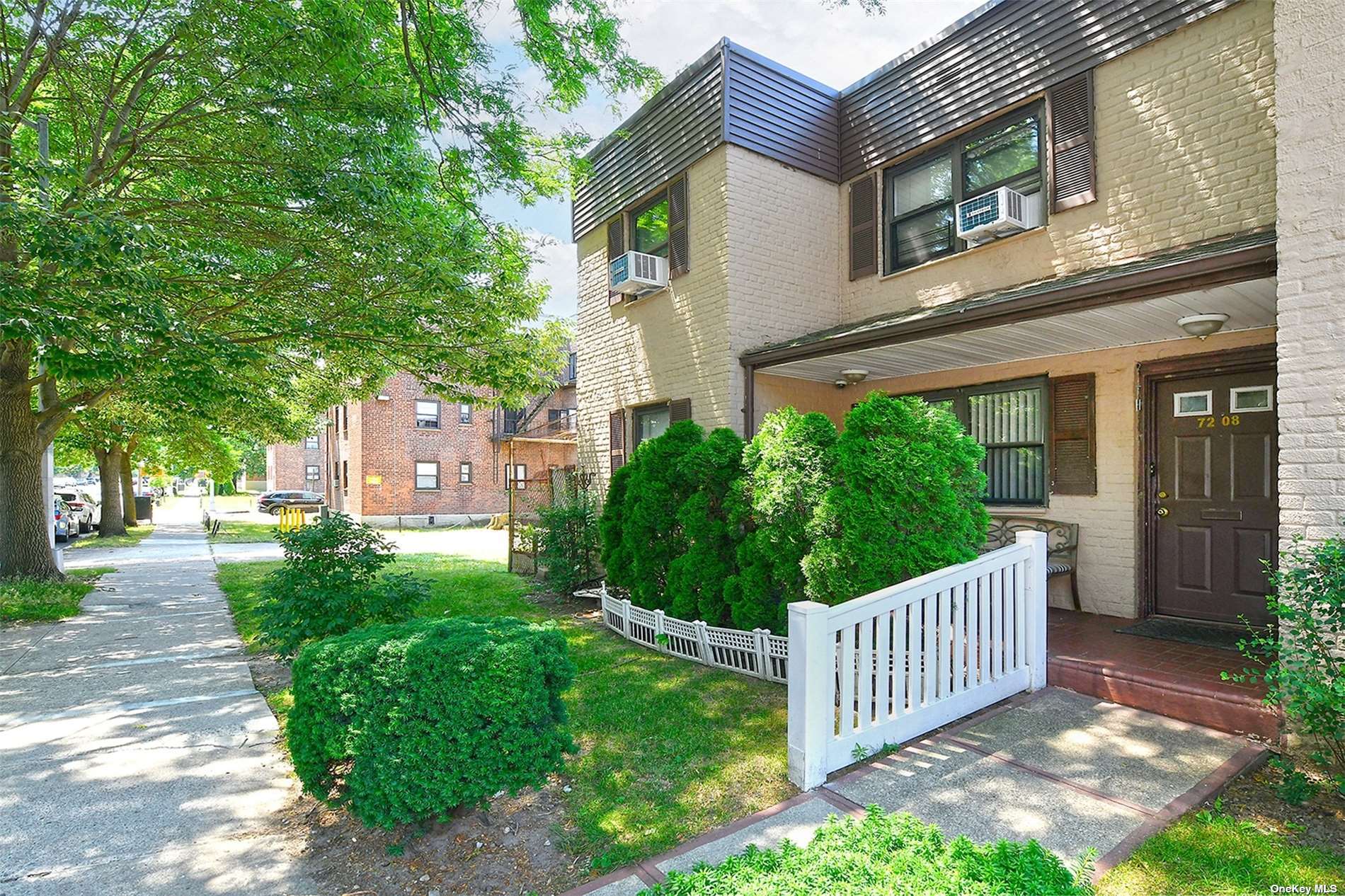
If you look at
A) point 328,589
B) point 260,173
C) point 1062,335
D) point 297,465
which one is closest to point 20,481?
point 260,173

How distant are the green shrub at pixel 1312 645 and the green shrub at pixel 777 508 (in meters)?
2.58

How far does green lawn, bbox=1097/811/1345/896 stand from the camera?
2648 millimetres

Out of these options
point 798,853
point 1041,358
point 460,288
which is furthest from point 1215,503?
point 460,288

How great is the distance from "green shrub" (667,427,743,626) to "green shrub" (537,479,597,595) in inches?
112

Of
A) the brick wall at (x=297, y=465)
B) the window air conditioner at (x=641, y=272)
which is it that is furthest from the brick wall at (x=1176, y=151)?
the brick wall at (x=297, y=465)

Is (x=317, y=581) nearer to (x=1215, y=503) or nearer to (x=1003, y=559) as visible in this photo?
(x=1003, y=559)

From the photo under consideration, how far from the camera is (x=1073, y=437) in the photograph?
6547mm

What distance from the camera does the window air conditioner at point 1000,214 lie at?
676 cm

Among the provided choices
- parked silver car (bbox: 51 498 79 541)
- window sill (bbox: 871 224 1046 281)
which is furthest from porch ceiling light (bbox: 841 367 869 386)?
parked silver car (bbox: 51 498 79 541)

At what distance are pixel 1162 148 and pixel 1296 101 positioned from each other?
240 centimetres

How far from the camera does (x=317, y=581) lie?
557 cm

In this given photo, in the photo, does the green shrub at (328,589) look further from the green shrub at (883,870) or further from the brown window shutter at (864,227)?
the brown window shutter at (864,227)

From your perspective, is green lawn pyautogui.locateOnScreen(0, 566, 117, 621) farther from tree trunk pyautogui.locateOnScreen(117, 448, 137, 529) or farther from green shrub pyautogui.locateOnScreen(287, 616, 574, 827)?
tree trunk pyautogui.locateOnScreen(117, 448, 137, 529)

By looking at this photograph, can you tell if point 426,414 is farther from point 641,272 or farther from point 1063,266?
point 1063,266
